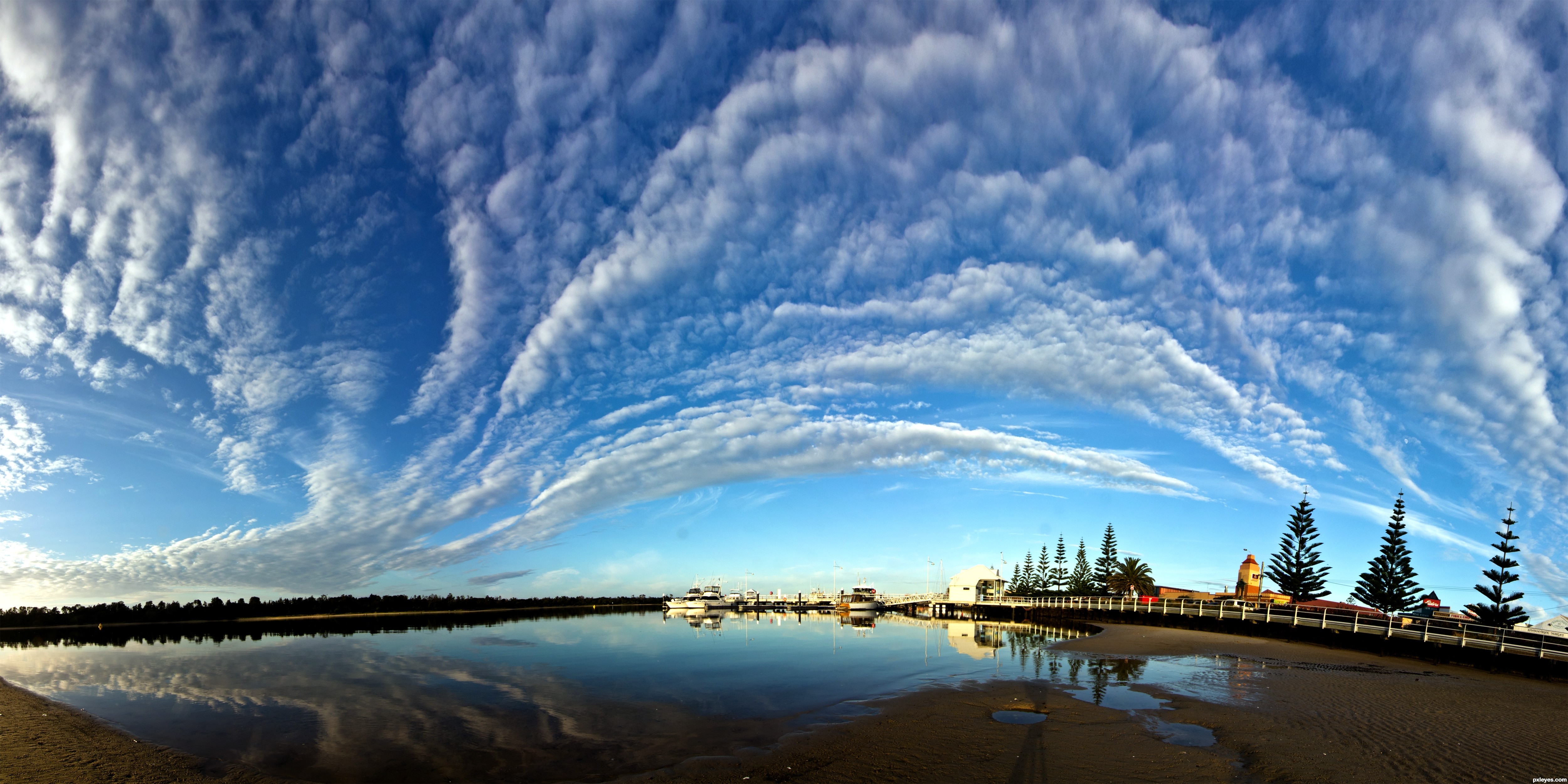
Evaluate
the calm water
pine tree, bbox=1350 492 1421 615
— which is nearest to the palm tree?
pine tree, bbox=1350 492 1421 615

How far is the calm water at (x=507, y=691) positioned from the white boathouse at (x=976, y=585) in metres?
65.0

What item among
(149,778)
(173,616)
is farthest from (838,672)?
(173,616)

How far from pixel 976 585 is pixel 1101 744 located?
335ft

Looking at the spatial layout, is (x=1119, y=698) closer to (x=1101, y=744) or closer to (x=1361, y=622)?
(x=1101, y=744)

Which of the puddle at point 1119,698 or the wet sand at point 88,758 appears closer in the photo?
the wet sand at point 88,758

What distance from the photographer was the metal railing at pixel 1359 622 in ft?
87.0

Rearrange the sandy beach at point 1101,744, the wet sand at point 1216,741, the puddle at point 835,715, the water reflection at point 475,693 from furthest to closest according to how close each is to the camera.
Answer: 1. the puddle at point 835,715
2. the water reflection at point 475,693
3. the sandy beach at point 1101,744
4. the wet sand at point 1216,741

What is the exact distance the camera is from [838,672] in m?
29.3

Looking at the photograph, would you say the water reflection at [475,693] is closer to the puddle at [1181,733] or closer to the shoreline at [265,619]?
the puddle at [1181,733]

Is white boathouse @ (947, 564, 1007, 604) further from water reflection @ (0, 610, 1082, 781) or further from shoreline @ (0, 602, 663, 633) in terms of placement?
shoreline @ (0, 602, 663, 633)

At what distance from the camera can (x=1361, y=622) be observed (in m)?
36.6

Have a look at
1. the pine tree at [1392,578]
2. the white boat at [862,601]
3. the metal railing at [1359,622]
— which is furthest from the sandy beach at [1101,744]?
the white boat at [862,601]

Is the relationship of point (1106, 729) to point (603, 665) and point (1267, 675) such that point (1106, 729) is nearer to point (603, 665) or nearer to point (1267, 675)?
point (1267, 675)

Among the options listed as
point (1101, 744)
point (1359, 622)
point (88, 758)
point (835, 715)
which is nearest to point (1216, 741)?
point (1101, 744)
